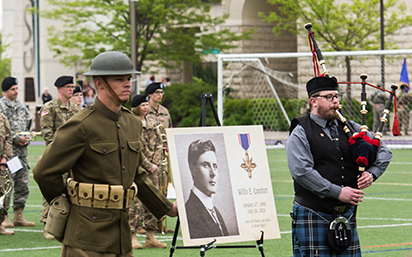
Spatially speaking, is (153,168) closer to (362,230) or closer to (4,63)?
(362,230)

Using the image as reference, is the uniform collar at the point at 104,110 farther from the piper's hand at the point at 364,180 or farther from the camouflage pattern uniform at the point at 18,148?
the camouflage pattern uniform at the point at 18,148

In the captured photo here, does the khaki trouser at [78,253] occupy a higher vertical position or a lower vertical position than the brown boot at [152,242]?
higher

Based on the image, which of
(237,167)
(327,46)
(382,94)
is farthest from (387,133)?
(237,167)

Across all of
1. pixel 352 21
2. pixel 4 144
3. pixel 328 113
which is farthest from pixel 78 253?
pixel 352 21

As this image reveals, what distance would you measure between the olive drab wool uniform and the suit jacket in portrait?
1224mm

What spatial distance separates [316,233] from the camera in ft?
19.0

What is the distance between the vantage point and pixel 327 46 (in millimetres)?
31797

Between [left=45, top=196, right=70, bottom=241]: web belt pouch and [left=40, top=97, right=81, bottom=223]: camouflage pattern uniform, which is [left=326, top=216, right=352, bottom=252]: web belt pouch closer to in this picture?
[left=45, top=196, right=70, bottom=241]: web belt pouch

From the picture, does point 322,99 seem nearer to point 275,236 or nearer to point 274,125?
point 275,236

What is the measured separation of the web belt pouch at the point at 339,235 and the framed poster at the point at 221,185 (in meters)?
0.66

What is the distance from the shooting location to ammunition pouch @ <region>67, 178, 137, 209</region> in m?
4.55

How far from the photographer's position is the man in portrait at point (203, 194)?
5.97 metres

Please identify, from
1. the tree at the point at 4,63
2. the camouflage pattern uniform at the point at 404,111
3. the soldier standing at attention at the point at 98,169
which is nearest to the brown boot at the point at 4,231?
the soldier standing at attention at the point at 98,169

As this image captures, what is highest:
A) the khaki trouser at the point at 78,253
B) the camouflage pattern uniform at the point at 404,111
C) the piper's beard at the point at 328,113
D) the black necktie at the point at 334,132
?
the piper's beard at the point at 328,113
